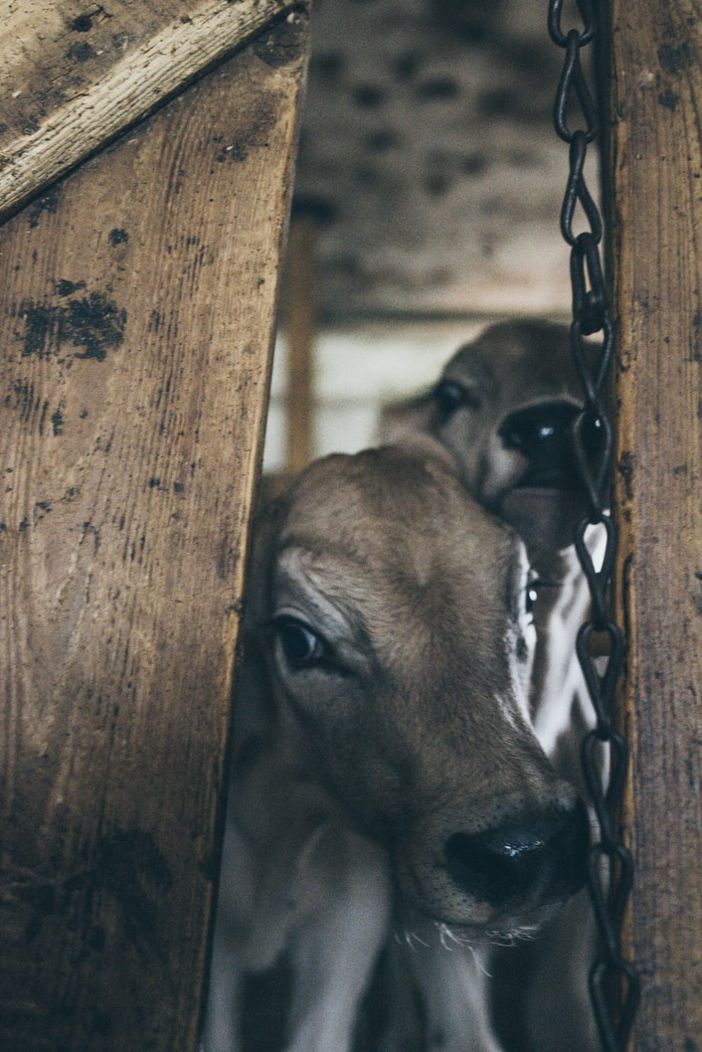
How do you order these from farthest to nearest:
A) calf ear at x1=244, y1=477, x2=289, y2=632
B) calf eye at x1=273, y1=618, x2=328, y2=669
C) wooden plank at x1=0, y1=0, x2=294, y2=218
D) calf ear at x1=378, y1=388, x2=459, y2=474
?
calf ear at x1=378, y1=388, x2=459, y2=474
calf ear at x1=244, y1=477, x2=289, y2=632
calf eye at x1=273, y1=618, x2=328, y2=669
wooden plank at x1=0, y1=0, x2=294, y2=218

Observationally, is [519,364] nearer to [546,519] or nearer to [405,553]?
[546,519]

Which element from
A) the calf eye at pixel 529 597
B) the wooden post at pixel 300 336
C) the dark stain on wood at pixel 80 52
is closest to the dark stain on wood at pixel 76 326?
the dark stain on wood at pixel 80 52

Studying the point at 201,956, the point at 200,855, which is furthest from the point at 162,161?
the point at 201,956

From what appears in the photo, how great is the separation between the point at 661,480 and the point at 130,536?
26.9 inches

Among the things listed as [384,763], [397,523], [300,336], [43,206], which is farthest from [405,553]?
[300,336]

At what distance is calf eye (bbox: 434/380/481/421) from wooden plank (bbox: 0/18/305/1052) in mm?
1562

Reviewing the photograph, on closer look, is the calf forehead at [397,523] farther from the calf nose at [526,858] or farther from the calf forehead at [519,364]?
the calf forehead at [519,364]

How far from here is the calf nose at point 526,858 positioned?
1.49 metres

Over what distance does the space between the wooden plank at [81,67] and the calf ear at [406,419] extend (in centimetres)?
170

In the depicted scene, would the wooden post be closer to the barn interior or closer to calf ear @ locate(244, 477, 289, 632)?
the barn interior

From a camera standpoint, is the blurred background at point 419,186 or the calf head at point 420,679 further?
the blurred background at point 419,186

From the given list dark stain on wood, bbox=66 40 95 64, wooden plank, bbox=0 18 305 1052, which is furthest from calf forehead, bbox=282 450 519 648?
dark stain on wood, bbox=66 40 95 64

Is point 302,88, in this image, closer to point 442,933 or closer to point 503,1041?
point 442,933

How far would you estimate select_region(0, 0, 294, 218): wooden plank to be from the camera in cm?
134
